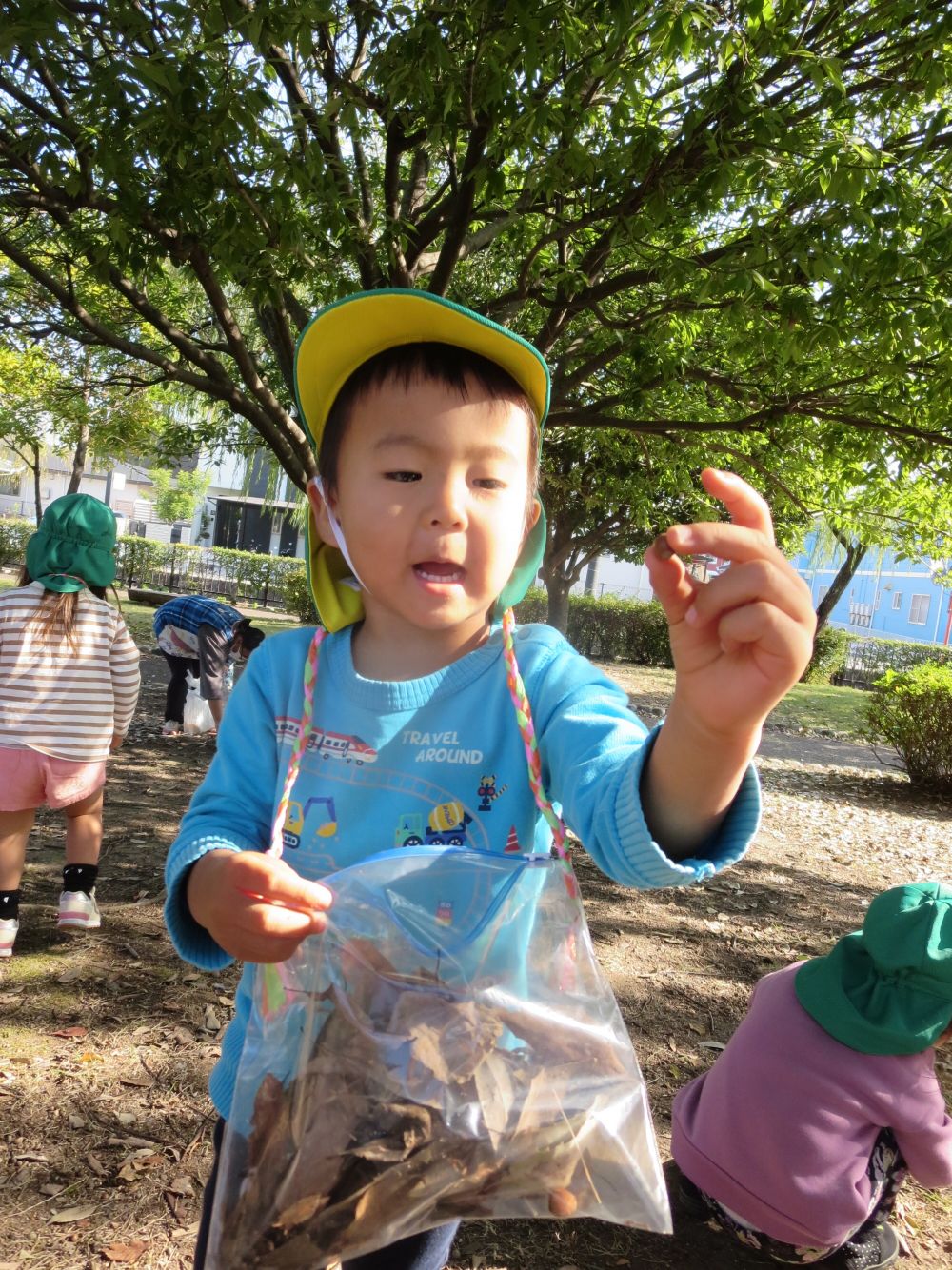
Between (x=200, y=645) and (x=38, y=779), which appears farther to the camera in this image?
(x=200, y=645)

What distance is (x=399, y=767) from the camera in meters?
1.38

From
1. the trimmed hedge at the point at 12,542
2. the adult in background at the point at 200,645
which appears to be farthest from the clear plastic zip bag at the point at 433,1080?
the trimmed hedge at the point at 12,542

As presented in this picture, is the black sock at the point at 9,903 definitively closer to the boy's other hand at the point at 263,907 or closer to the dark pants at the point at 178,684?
the boy's other hand at the point at 263,907

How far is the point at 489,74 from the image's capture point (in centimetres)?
420

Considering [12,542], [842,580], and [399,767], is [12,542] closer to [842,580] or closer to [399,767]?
[842,580]

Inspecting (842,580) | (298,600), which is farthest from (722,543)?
(842,580)

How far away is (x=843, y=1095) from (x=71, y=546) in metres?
3.52

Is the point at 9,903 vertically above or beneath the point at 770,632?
beneath

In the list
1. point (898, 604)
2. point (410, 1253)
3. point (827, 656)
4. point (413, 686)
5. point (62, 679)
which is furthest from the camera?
point (898, 604)

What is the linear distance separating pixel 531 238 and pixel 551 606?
1203 centimetres

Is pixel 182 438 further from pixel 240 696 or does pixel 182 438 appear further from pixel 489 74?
pixel 240 696

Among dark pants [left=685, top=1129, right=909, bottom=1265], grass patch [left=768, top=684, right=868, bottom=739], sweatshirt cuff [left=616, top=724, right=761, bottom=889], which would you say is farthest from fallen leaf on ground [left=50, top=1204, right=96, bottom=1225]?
grass patch [left=768, top=684, right=868, bottom=739]

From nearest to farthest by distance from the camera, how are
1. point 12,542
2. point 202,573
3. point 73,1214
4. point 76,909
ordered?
point 73,1214 < point 76,909 < point 12,542 < point 202,573

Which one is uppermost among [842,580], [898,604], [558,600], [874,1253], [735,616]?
[898,604]
